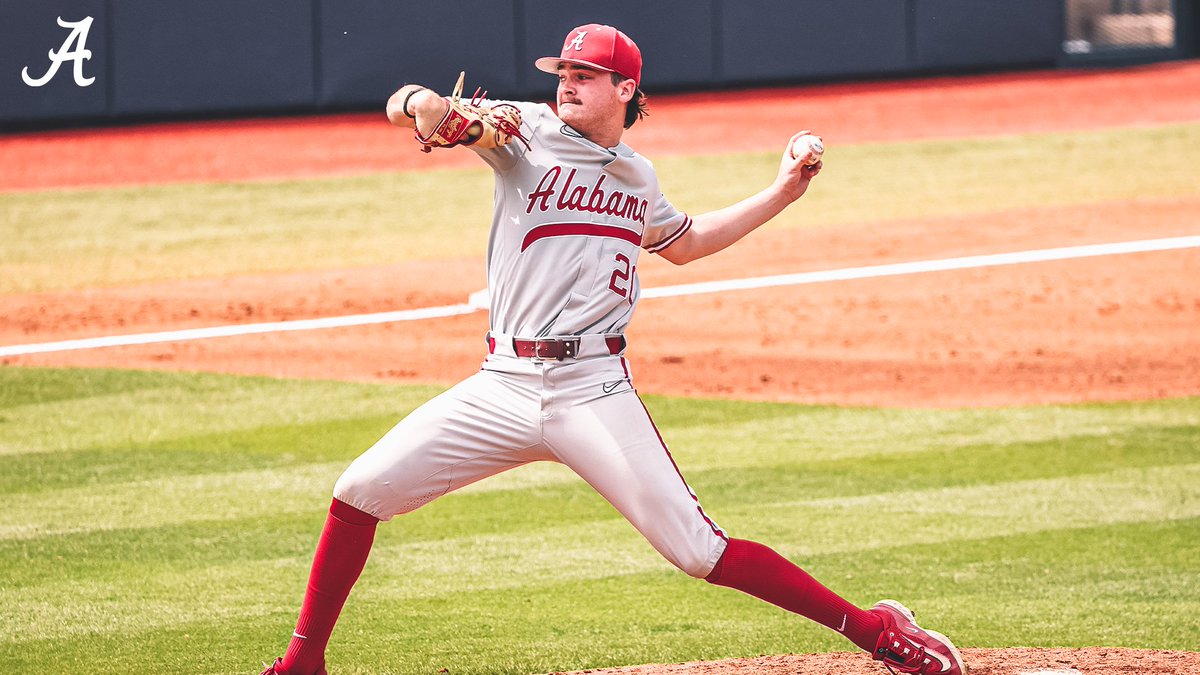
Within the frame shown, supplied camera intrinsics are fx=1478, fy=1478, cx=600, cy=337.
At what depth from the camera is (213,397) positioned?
358 inches

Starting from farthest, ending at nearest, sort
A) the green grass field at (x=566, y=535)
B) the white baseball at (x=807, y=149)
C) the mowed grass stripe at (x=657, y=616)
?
the green grass field at (x=566, y=535) < the mowed grass stripe at (x=657, y=616) < the white baseball at (x=807, y=149)

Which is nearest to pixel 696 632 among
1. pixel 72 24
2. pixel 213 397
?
pixel 213 397

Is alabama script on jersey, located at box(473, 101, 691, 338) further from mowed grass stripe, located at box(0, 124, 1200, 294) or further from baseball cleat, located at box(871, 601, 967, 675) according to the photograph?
mowed grass stripe, located at box(0, 124, 1200, 294)

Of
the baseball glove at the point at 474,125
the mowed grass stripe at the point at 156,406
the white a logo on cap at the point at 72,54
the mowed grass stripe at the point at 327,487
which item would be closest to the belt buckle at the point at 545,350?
the baseball glove at the point at 474,125

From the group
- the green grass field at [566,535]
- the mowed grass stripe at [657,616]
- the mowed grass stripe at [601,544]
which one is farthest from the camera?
the mowed grass stripe at [601,544]

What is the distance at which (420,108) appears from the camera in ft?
A: 11.8

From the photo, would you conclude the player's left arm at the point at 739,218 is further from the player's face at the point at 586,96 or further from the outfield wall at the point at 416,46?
the outfield wall at the point at 416,46

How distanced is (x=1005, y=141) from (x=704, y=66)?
399cm

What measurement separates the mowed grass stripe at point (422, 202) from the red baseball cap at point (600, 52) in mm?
10208

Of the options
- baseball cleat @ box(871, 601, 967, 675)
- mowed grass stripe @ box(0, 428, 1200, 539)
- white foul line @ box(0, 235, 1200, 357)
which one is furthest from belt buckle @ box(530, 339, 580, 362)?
white foul line @ box(0, 235, 1200, 357)

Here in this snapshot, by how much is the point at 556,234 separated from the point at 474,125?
0.41 metres

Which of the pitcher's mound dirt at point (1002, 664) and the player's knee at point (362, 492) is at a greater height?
the player's knee at point (362, 492)

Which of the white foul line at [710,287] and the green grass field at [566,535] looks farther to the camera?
the white foul line at [710,287]

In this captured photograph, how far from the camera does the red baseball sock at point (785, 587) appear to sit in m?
3.99
